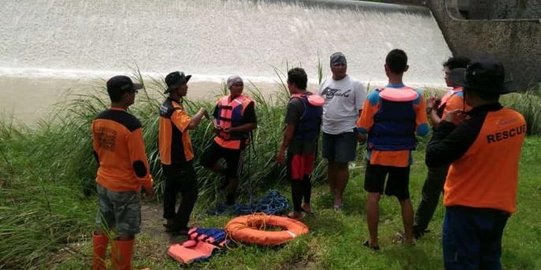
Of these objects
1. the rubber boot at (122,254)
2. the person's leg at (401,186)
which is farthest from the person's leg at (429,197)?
the rubber boot at (122,254)

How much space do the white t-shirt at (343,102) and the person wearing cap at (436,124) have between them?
1011mm

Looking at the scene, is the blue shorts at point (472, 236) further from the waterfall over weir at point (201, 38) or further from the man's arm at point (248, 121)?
the waterfall over weir at point (201, 38)

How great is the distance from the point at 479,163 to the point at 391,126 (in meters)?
1.28

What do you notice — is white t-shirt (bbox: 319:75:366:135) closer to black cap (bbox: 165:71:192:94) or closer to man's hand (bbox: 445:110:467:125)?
black cap (bbox: 165:71:192:94)

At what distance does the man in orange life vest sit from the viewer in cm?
523

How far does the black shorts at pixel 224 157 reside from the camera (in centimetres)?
539

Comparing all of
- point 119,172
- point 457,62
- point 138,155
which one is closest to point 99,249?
point 119,172

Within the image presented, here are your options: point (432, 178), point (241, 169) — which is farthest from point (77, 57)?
point (432, 178)

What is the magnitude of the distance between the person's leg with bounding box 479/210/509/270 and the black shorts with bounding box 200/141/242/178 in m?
2.89

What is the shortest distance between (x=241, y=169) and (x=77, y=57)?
622 cm

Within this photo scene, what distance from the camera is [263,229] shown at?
4.86m

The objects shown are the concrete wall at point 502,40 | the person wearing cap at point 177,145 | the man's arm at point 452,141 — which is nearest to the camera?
the man's arm at point 452,141

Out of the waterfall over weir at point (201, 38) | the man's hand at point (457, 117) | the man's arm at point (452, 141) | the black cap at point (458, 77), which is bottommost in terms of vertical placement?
the man's arm at point (452, 141)

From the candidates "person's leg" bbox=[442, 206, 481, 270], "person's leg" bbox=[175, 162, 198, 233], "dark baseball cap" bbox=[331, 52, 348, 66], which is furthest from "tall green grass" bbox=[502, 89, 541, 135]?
"person's leg" bbox=[442, 206, 481, 270]
